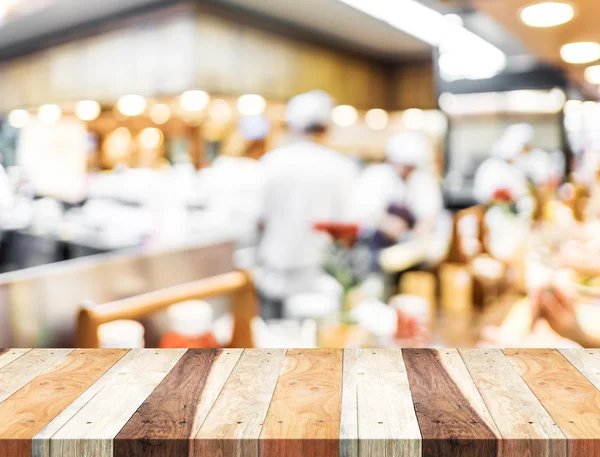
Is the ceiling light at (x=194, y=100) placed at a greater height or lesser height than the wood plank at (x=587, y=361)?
greater

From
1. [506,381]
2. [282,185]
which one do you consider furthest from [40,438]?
[282,185]

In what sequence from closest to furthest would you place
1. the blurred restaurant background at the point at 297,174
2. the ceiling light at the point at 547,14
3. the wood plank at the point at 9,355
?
the wood plank at the point at 9,355
the blurred restaurant background at the point at 297,174
the ceiling light at the point at 547,14

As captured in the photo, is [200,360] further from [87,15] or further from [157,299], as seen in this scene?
[87,15]

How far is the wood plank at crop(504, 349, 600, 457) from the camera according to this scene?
3.80ft

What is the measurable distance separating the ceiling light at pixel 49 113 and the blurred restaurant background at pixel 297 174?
28 millimetres

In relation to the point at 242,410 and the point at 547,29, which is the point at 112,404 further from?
the point at 547,29

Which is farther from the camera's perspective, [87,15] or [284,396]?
[87,15]

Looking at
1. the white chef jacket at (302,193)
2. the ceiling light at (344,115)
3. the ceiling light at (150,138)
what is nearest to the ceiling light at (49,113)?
the ceiling light at (150,138)

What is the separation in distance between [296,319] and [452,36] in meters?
3.50

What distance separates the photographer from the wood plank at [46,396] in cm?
117

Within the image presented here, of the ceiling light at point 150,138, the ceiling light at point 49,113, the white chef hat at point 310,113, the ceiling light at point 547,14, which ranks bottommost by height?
the white chef hat at point 310,113

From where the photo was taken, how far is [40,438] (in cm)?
117

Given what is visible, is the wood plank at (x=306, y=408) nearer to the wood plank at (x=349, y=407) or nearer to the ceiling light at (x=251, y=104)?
the wood plank at (x=349, y=407)

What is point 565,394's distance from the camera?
4.50 ft
